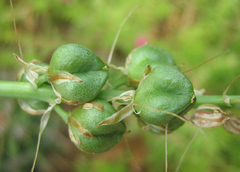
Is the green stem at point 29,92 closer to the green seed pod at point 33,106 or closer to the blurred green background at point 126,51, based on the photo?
the green seed pod at point 33,106

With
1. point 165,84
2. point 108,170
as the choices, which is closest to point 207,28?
point 108,170

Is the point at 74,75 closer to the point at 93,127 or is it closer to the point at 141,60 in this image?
the point at 93,127

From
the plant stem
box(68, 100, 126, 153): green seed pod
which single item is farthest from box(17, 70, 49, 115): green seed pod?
box(68, 100, 126, 153): green seed pod

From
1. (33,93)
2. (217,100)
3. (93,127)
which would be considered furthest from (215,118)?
(33,93)

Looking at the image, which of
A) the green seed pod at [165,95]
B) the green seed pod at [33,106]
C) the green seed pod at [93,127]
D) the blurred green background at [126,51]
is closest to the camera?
the green seed pod at [165,95]

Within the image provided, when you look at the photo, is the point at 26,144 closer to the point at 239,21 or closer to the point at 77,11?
the point at 77,11

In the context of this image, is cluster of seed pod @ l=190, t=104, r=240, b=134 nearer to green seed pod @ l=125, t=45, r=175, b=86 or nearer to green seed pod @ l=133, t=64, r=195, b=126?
green seed pod @ l=133, t=64, r=195, b=126

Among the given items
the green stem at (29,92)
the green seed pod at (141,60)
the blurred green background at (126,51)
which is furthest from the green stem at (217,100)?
the blurred green background at (126,51)
